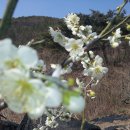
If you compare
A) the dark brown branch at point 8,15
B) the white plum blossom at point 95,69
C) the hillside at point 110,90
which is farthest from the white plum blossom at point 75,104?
the hillside at point 110,90

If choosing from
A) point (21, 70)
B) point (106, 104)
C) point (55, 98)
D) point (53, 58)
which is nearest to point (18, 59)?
point (21, 70)

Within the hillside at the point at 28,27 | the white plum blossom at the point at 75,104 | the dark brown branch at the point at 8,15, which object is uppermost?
the hillside at the point at 28,27

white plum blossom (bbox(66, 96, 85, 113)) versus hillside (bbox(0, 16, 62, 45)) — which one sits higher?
hillside (bbox(0, 16, 62, 45))

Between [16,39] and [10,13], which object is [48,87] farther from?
[16,39]

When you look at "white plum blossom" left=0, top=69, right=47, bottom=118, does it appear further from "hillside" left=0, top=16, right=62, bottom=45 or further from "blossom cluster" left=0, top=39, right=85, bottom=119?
"hillside" left=0, top=16, right=62, bottom=45

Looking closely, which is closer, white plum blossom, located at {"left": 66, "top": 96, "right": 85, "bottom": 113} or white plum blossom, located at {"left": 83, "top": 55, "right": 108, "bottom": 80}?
white plum blossom, located at {"left": 66, "top": 96, "right": 85, "bottom": 113}

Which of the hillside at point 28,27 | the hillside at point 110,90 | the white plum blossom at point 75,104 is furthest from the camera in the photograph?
the hillside at point 28,27

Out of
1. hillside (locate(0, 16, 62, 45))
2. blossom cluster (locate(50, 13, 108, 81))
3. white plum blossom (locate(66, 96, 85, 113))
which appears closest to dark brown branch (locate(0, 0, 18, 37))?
white plum blossom (locate(66, 96, 85, 113))

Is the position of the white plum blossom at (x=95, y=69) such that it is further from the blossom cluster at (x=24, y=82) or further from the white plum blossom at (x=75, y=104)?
the white plum blossom at (x=75, y=104)
